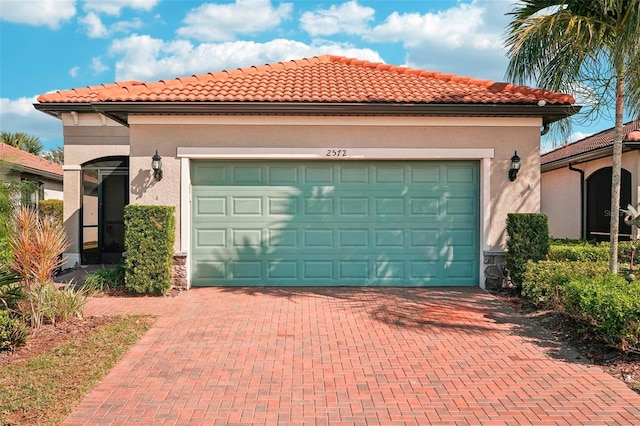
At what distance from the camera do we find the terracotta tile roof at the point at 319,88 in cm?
977

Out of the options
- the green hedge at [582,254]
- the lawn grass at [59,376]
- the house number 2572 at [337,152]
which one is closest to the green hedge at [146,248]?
the lawn grass at [59,376]

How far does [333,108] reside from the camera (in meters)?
9.76

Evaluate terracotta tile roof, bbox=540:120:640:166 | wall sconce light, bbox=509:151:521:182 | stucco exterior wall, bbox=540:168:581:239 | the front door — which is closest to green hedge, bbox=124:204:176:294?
the front door

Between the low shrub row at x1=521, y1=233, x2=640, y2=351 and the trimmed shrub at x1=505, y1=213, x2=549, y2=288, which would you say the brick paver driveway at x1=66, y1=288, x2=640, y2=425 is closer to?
the low shrub row at x1=521, y1=233, x2=640, y2=351

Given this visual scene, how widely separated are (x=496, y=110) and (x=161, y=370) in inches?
306

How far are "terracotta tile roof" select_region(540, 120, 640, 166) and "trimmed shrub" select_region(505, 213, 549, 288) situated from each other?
2.50m

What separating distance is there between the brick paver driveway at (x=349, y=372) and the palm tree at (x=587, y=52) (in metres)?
3.22

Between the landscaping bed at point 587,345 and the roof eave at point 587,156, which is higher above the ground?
the roof eave at point 587,156

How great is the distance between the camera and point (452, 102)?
383 inches

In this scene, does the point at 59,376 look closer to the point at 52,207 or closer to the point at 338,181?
the point at 338,181

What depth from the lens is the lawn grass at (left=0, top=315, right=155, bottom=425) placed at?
4453mm

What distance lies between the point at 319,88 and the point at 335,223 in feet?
9.78

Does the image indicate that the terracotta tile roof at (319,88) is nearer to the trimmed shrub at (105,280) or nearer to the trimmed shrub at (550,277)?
the trimmed shrub at (550,277)

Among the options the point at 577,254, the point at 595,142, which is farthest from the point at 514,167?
the point at 595,142
